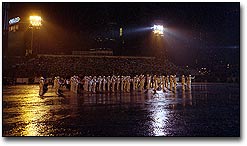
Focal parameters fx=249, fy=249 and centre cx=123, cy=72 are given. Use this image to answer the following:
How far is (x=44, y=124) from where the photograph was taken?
3.24 metres

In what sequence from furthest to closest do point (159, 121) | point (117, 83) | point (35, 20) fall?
point (117, 83)
point (35, 20)
point (159, 121)

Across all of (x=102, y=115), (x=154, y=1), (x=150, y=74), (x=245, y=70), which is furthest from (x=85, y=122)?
(x=150, y=74)

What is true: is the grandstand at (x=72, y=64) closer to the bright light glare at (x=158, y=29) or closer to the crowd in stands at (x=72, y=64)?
the crowd in stands at (x=72, y=64)

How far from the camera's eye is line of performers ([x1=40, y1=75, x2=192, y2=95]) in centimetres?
705

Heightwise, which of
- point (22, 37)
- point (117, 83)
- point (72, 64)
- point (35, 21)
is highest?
point (35, 21)

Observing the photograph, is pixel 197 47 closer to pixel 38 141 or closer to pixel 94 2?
pixel 94 2

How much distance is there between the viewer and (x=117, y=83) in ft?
25.3

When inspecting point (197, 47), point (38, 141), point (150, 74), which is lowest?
point (38, 141)

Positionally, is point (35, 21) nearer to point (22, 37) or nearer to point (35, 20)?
point (35, 20)

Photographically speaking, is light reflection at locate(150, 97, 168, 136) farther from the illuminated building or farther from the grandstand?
the illuminated building

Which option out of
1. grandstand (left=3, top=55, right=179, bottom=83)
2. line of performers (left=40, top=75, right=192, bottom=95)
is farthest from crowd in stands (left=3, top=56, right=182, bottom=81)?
line of performers (left=40, top=75, right=192, bottom=95)

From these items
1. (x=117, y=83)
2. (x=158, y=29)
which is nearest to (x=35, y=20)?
(x=158, y=29)

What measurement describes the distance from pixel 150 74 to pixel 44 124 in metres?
3.85

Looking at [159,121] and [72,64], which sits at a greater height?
[72,64]
